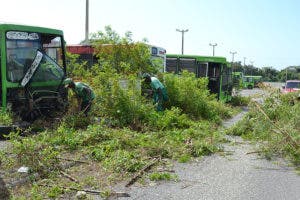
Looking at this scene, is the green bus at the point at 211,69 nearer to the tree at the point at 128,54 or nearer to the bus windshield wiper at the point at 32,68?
the tree at the point at 128,54

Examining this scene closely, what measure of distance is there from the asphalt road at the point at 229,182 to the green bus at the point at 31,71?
4668 millimetres

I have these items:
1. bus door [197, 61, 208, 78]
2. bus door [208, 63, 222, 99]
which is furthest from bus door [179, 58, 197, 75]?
bus door [208, 63, 222, 99]

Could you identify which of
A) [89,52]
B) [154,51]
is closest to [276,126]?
[154,51]

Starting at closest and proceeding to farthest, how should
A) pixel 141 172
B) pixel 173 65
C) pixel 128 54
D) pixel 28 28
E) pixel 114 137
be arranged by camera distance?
pixel 141 172
pixel 114 137
pixel 28 28
pixel 128 54
pixel 173 65

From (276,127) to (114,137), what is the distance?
3.91 meters

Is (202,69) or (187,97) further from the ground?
(202,69)

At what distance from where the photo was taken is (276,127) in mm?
9359

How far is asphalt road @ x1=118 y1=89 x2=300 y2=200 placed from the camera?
6.24m

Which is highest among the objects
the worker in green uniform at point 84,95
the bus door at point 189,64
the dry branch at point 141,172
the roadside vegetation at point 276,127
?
the bus door at point 189,64

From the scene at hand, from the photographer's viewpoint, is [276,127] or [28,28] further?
[28,28]

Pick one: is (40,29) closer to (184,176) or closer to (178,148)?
(178,148)

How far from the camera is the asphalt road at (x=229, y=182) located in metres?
6.24

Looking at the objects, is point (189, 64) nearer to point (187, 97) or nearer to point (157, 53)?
point (157, 53)

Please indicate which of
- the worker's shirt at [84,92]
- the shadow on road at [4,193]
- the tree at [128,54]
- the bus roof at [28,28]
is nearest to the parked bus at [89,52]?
the tree at [128,54]
